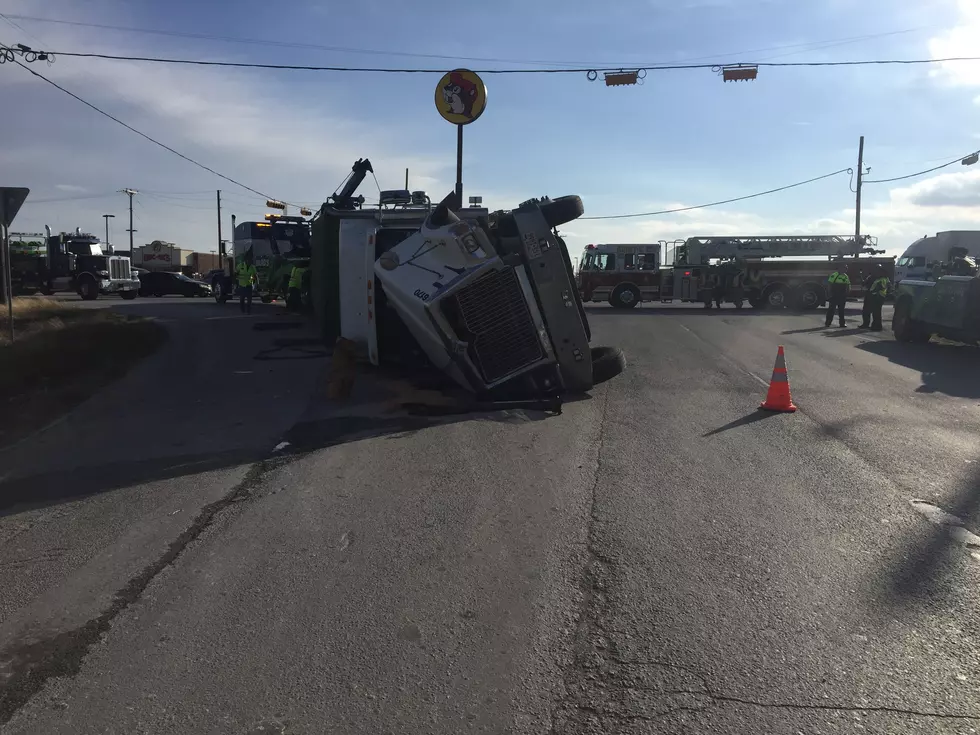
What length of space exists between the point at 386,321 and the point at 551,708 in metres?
9.11

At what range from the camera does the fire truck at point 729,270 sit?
32688mm

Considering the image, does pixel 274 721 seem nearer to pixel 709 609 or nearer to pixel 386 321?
pixel 709 609

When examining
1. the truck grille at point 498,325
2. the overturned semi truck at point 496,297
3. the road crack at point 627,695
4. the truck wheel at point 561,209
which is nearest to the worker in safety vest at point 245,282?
the overturned semi truck at point 496,297

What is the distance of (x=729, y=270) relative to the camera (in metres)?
33.5

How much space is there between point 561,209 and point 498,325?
5.82 feet

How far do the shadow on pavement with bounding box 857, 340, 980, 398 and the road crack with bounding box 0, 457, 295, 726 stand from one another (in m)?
10.6

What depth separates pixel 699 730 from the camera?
3178 millimetres

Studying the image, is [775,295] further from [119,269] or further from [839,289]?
[119,269]

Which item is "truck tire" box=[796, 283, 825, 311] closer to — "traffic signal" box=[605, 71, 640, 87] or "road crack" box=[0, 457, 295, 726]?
"traffic signal" box=[605, 71, 640, 87]

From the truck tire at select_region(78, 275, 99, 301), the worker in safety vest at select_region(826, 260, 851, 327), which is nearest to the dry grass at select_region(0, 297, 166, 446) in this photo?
the truck tire at select_region(78, 275, 99, 301)

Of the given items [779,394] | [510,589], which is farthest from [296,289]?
[510,589]

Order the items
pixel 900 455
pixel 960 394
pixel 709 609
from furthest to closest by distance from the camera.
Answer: pixel 960 394
pixel 900 455
pixel 709 609

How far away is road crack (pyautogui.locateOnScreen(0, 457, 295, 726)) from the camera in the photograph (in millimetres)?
3477

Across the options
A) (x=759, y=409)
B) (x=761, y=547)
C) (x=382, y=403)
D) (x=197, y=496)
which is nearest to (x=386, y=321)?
(x=382, y=403)
